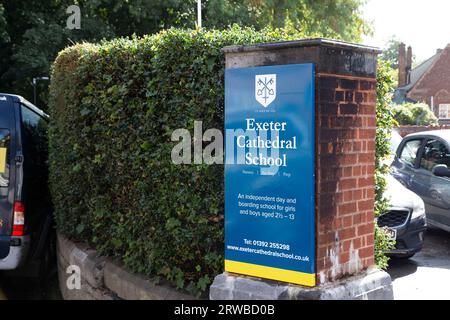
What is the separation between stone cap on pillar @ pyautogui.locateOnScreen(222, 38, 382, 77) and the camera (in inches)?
136

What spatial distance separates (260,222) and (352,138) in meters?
0.83

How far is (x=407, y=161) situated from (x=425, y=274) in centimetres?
310

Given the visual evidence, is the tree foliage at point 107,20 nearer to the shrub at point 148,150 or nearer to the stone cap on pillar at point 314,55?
the shrub at point 148,150

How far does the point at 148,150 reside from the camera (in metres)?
4.66

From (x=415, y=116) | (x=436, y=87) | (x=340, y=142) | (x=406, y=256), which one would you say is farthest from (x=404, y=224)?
(x=436, y=87)

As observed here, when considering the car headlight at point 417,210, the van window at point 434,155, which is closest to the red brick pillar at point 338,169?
the car headlight at point 417,210

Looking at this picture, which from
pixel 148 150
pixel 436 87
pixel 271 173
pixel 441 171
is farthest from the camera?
pixel 436 87

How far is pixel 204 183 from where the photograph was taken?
163 inches

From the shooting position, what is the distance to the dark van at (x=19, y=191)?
5.93m

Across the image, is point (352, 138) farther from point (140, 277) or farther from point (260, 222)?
point (140, 277)

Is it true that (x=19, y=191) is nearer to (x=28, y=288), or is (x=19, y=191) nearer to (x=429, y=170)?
(x=28, y=288)

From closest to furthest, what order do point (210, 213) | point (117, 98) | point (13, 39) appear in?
point (210, 213) → point (117, 98) → point (13, 39)

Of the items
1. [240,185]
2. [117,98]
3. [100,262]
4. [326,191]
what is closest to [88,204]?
[100,262]

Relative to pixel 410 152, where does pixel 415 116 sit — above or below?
above
